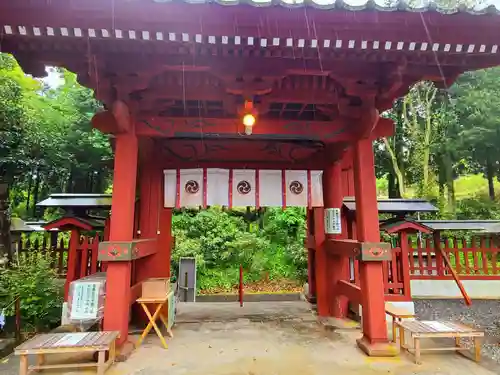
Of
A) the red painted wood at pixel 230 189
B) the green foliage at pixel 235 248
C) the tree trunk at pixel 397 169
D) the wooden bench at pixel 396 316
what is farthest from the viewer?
the tree trunk at pixel 397 169

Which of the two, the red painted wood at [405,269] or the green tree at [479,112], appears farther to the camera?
the green tree at [479,112]

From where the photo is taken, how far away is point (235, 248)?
40.2ft

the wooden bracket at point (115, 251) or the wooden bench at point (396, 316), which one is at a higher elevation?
the wooden bracket at point (115, 251)

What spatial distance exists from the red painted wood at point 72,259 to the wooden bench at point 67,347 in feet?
7.54

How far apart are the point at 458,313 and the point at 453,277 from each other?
121 centimetres

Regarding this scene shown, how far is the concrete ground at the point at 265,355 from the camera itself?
379 cm

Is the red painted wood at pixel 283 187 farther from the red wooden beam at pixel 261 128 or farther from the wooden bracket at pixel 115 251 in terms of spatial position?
the wooden bracket at pixel 115 251

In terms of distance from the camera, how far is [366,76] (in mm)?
4285

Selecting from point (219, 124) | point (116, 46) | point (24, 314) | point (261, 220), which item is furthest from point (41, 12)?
point (261, 220)

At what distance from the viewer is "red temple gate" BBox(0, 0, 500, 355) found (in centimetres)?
316

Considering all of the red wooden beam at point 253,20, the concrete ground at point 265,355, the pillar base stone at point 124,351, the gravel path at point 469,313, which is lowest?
the gravel path at point 469,313

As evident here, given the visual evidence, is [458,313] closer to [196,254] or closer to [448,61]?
[448,61]

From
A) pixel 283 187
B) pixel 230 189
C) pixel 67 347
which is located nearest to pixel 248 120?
pixel 230 189

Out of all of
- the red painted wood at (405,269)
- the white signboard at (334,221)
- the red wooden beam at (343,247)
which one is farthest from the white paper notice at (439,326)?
the red painted wood at (405,269)
